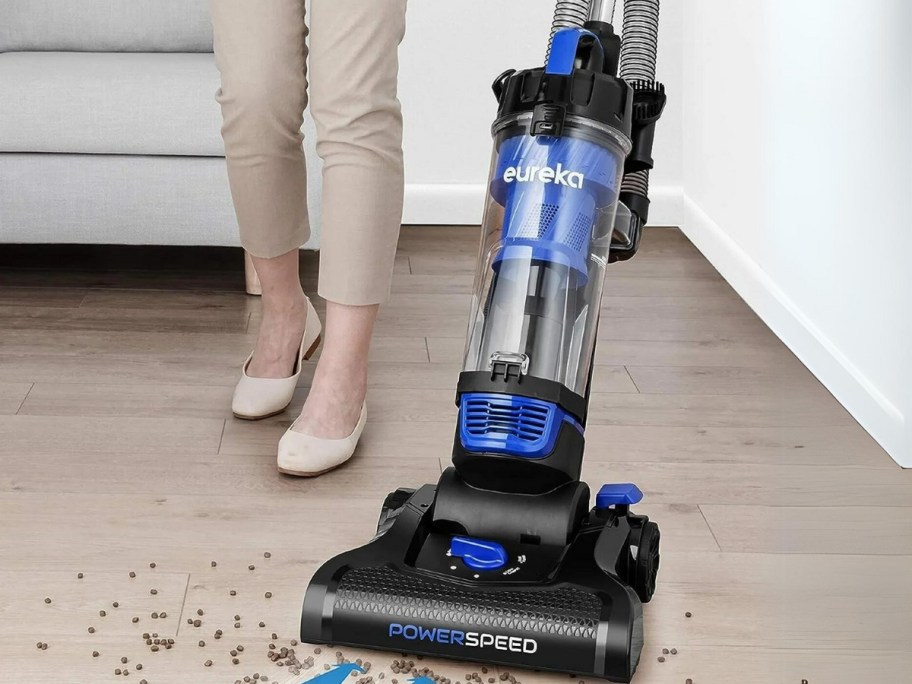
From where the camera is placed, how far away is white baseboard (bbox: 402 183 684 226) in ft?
9.30

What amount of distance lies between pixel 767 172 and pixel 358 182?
39.9 inches

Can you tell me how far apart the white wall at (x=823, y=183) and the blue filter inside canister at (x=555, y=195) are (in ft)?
1.99

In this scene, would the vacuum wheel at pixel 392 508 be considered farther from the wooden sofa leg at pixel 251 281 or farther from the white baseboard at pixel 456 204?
the white baseboard at pixel 456 204

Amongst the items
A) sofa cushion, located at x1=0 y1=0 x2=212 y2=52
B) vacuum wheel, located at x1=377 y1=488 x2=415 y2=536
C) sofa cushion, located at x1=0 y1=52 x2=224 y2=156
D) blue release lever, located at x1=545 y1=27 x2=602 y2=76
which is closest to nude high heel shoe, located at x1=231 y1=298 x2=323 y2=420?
vacuum wheel, located at x1=377 y1=488 x2=415 y2=536

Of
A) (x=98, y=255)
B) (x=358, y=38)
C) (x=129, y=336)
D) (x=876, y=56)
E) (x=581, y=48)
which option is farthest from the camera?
(x=98, y=255)

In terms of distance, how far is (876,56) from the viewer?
60.9 inches

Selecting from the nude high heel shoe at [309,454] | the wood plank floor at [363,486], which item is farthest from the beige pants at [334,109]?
the wood plank floor at [363,486]

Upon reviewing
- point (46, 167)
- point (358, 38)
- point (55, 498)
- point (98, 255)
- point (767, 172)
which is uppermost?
point (358, 38)

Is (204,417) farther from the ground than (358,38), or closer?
closer

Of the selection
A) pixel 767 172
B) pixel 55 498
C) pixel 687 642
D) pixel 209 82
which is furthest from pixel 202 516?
pixel 767 172

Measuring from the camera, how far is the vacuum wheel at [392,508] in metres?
1.14

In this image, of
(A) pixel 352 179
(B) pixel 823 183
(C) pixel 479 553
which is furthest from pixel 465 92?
(C) pixel 479 553

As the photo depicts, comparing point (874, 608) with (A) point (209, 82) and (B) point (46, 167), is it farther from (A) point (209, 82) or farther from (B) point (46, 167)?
(B) point (46, 167)

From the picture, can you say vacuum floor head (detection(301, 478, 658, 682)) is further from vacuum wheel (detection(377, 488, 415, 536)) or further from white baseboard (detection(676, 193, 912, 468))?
white baseboard (detection(676, 193, 912, 468))
